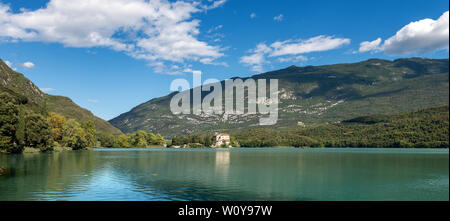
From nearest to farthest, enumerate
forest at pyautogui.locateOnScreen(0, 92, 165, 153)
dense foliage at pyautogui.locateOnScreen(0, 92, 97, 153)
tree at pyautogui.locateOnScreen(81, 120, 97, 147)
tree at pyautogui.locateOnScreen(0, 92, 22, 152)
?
1. tree at pyautogui.locateOnScreen(0, 92, 22, 152)
2. dense foliage at pyautogui.locateOnScreen(0, 92, 97, 153)
3. forest at pyautogui.locateOnScreen(0, 92, 165, 153)
4. tree at pyautogui.locateOnScreen(81, 120, 97, 147)

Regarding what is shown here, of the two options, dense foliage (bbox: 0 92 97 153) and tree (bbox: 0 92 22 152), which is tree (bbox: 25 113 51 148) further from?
tree (bbox: 0 92 22 152)

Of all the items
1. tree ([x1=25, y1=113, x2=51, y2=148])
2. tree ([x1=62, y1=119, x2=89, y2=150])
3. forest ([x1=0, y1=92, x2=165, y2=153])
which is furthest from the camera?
tree ([x1=62, y1=119, x2=89, y2=150])

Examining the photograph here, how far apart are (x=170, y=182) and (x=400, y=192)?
2567cm

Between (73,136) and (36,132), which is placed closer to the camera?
(36,132)

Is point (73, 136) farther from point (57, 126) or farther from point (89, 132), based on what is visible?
point (89, 132)

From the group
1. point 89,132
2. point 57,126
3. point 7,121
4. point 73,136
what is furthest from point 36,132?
point 89,132

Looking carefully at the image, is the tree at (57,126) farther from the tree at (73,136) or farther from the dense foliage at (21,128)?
the tree at (73,136)

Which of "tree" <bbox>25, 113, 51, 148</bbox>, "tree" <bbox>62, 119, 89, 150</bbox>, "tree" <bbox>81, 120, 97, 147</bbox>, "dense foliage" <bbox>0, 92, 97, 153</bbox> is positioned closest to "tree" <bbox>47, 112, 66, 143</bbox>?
"dense foliage" <bbox>0, 92, 97, 153</bbox>

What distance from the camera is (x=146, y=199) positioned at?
93.5ft

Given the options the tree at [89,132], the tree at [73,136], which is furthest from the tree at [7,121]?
the tree at [89,132]

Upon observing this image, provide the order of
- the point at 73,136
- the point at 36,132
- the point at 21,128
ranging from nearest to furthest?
1. the point at 21,128
2. the point at 36,132
3. the point at 73,136
